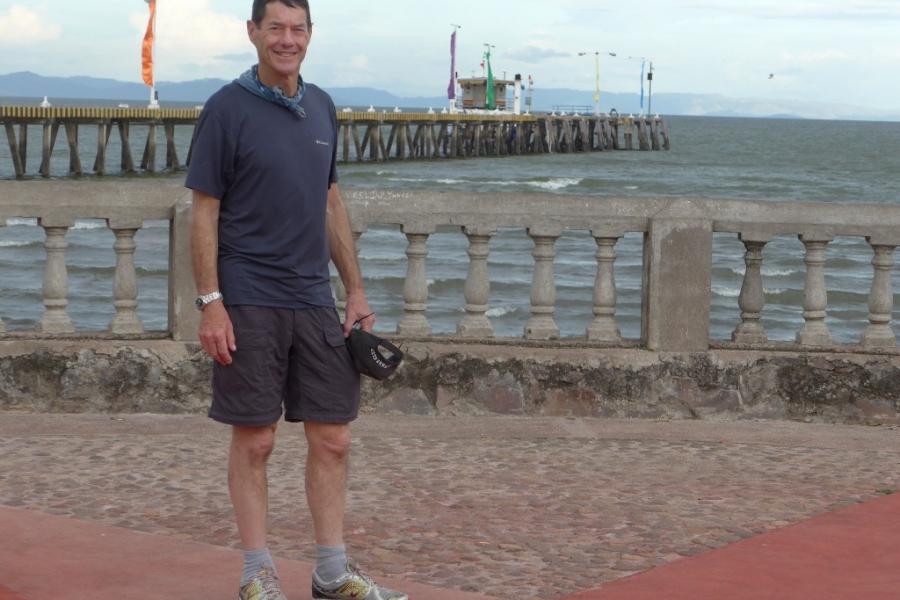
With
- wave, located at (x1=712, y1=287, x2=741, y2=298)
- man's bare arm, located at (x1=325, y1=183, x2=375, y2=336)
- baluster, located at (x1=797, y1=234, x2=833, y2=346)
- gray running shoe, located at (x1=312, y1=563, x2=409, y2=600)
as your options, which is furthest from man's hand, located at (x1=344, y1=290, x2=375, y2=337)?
wave, located at (x1=712, y1=287, x2=741, y2=298)

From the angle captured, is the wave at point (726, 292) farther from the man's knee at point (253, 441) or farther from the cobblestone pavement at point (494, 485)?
the man's knee at point (253, 441)

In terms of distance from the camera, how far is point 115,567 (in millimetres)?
4703

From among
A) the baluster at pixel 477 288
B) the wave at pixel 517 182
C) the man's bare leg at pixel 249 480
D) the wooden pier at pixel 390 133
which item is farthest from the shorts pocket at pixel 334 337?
the wave at pixel 517 182

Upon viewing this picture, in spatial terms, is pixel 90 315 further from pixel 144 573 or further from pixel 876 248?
pixel 144 573

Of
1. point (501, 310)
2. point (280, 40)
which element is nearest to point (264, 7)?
point (280, 40)

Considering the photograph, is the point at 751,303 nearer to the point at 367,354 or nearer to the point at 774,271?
the point at 367,354

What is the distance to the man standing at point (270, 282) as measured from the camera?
4195 mm

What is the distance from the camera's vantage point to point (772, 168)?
83375 mm

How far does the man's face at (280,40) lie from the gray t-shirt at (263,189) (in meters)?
0.10

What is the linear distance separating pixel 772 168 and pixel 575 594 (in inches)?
3195

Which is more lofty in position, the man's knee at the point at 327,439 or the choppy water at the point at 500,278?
the man's knee at the point at 327,439

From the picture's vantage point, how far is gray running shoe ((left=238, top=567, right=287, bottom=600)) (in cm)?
425

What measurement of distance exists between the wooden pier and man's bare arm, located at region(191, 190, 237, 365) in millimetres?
40876

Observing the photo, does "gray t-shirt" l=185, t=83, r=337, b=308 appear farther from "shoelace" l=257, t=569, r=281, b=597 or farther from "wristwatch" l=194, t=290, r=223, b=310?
"shoelace" l=257, t=569, r=281, b=597
